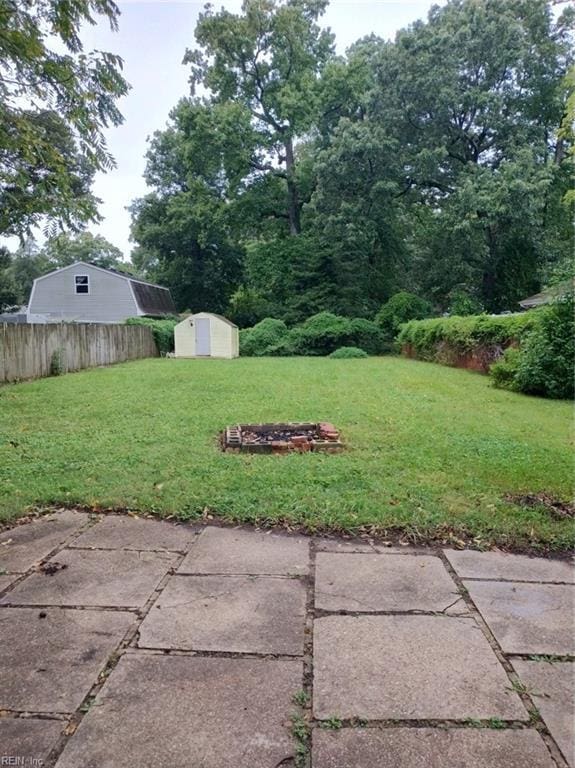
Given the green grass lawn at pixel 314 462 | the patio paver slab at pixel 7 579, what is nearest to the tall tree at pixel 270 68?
the green grass lawn at pixel 314 462

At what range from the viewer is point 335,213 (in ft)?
70.6

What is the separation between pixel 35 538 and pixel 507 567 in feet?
8.54

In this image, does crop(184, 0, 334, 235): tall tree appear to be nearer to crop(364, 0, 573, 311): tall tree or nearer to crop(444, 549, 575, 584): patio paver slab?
crop(364, 0, 573, 311): tall tree

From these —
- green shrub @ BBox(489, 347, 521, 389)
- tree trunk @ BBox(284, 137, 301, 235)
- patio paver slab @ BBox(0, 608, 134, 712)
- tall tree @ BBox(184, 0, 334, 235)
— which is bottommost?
patio paver slab @ BBox(0, 608, 134, 712)

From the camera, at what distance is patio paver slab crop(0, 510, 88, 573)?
2531 millimetres

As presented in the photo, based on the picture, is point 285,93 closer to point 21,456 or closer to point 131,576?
point 21,456

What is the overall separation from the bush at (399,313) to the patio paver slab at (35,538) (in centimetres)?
1887

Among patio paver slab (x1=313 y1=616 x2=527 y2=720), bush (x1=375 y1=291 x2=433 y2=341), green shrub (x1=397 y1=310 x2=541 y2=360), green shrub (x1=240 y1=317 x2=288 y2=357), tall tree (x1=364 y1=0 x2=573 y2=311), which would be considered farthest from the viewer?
green shrub (x1=240 y1=317 x2=288 y2=357)

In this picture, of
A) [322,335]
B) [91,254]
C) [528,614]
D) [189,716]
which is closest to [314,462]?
[528,614]

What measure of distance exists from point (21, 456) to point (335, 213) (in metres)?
19.4

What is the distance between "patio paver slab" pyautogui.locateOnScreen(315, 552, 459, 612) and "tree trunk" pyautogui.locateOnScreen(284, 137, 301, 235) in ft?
81.7

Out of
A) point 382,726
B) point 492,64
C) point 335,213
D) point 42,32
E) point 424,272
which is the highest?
point 492,64

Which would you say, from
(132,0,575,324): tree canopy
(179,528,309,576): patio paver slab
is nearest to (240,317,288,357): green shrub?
(132,0,575,324): tree canopy

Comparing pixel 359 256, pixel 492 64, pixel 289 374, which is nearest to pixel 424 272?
pixel 359 256
